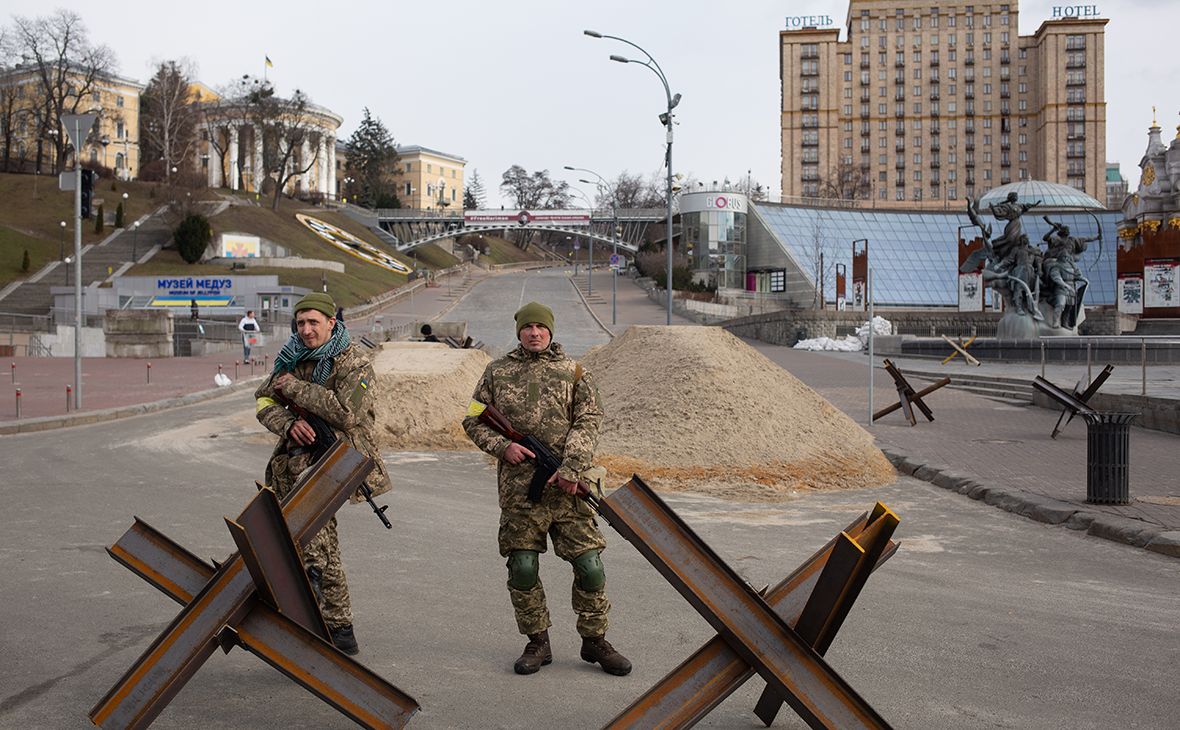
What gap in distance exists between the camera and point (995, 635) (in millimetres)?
4605

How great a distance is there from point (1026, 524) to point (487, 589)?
4.95m

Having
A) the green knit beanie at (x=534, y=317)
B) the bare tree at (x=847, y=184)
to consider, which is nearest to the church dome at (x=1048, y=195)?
the bare tree at (x=847, y=184)

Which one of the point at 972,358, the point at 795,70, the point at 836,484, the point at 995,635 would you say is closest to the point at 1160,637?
the point at 995,635

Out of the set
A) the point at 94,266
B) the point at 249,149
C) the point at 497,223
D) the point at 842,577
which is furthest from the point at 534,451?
the point at 249,149

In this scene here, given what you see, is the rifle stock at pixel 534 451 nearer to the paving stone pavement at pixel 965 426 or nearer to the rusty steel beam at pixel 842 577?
the rusty steel beam at pixel 842 577

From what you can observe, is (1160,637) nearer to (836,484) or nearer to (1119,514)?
(1119,514)

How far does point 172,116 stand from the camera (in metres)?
85.2

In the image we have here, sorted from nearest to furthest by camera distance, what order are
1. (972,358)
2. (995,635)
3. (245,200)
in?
(995,635), (972,358), (245,200)

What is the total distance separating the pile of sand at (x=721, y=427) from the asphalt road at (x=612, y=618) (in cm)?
79

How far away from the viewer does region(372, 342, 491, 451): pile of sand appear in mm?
12070

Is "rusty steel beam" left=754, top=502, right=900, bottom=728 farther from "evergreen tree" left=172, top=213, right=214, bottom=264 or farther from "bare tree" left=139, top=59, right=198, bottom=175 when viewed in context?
"bare tree" left=139, top=59, right=198, bottom=175

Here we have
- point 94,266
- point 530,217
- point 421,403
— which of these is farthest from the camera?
point 530,217

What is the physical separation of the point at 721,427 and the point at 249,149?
298 ft

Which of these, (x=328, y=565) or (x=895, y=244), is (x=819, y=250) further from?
(x=328, y=565)
